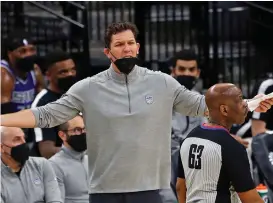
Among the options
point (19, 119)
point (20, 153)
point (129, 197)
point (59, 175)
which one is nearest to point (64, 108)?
point (19, 119)

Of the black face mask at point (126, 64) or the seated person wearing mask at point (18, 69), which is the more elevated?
the black face mask at point (126, 64)

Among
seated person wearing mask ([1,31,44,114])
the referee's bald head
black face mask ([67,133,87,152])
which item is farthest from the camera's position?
seated person wearing mask ([1,31,44,114])

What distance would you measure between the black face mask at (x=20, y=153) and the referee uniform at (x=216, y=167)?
230 cm

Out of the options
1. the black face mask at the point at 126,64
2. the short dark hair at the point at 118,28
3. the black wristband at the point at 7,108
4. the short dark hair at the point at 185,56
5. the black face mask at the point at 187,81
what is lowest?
the black wristband at the point at 7,108

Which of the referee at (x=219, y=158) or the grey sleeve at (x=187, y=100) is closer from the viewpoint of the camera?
the referee at (x=219, y=158)

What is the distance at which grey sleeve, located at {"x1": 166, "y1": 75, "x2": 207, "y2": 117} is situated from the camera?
5051 millimetres

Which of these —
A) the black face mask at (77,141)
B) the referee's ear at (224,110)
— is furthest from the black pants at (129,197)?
the black face mask at (77,141)

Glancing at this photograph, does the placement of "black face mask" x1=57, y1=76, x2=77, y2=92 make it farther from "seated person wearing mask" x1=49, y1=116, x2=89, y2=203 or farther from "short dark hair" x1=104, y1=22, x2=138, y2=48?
"short dark hair" x1=104, y1=22, x2=138, y2=48

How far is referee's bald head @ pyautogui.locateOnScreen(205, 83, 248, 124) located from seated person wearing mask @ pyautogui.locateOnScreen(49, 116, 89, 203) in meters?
2.47

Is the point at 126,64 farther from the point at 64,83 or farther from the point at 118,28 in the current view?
the point at 64,83

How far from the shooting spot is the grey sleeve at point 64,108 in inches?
197

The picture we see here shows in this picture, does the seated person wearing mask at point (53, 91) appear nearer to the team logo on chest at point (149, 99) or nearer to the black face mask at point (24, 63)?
the black face mask at point (24, 63)

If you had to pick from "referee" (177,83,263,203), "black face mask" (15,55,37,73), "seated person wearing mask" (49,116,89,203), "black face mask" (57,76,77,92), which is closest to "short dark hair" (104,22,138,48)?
"referee" (177,83,263,203)

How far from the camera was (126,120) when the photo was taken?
4875 mm
